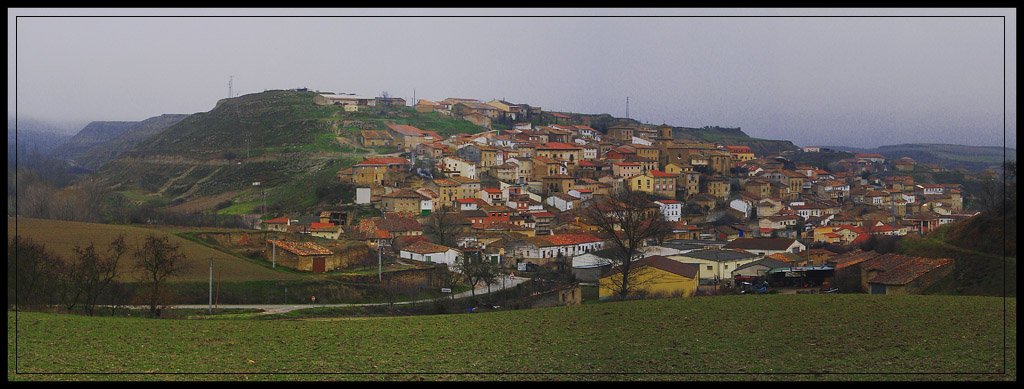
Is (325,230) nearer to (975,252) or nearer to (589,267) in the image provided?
(589,267)

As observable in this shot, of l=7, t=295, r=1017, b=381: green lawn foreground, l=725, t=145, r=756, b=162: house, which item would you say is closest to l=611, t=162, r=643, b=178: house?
l=725, t=145, r=756, b=162: house

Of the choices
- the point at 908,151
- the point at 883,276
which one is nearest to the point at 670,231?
the point at 883,276

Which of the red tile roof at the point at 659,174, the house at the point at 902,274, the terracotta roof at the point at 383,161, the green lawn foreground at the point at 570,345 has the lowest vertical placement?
the green lawn foreground at the point at 570,345

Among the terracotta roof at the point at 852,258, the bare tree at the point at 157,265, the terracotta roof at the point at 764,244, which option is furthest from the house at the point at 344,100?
the terracotta roof at the point at 852,258

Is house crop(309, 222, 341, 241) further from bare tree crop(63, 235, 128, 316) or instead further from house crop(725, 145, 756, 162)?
house crop(725, 145, 756, 162)

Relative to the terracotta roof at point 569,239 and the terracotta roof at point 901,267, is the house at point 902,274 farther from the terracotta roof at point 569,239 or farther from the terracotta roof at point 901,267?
the terracotta roof at point 569,239

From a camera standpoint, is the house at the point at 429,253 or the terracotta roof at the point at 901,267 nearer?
the terracotta roof at the point at 901,267
